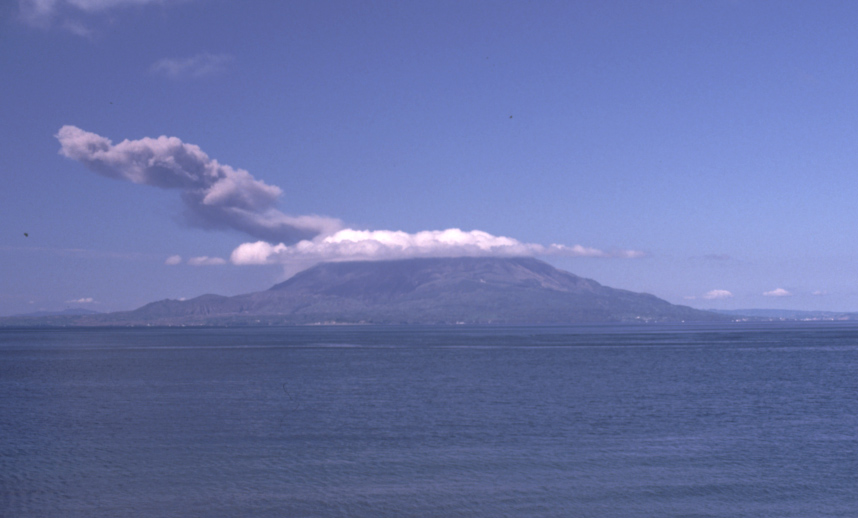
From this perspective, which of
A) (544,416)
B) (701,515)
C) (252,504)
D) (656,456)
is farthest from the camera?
(544,416)

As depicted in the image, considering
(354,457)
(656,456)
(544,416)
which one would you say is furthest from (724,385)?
(354,457)

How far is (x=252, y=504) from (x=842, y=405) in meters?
53.3

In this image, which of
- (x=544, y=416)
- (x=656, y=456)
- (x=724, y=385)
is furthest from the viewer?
(x=724, y=385)

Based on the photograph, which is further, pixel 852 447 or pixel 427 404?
pixel 427 404

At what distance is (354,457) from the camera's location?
139 ft

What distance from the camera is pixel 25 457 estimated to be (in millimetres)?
43625

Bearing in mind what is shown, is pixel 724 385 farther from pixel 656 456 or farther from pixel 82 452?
pixel 82 452

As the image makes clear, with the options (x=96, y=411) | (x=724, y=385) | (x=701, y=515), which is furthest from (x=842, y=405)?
(x=96, y=411)

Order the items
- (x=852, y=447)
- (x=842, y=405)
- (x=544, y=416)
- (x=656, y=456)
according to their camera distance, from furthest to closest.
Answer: (x=842, y=405)
(x=544, y=416)
(x=852, y=447)
(x=656, y=456)

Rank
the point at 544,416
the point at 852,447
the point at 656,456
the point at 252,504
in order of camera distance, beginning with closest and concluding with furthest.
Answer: the point at 252,504 < the point at 656,456 < the point at 852,447 < the point at 544,416

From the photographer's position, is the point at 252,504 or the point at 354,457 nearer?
the point at 252,504

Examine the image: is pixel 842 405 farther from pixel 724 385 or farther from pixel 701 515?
pixel 701 515

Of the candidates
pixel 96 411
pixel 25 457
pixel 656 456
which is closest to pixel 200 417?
pixel 96 411

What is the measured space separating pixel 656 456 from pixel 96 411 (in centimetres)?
4762
